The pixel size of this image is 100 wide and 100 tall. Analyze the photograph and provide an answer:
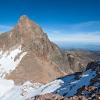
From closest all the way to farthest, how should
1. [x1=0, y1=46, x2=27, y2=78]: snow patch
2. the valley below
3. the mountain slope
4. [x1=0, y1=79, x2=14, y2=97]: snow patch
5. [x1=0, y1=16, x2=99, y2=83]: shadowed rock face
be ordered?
the mountain slope < the valley below < [x1=0, y1=79, x2=14, y2=97]: snow patch < [x1=0, y1=16, x2=99, y2=83]: shadowed rock face < [x1=0, y1=46, x2=27, y2=78]: snow patch

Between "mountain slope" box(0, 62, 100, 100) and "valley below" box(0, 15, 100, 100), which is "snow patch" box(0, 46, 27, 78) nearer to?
"valley below" box(0, 15, 100, 100)

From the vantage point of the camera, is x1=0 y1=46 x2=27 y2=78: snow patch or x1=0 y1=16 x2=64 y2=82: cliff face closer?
x1=0 y1=16 x2=64 y2=82: cliff face

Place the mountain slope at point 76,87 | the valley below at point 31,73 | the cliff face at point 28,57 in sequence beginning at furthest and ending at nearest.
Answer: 1. the cliff face at point 28,57
2. the valley below at point 31,73
3. the mountain slope at point 76,87

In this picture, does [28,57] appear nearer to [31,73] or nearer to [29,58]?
[29,58]

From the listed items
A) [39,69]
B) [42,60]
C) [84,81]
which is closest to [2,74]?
[39,69]

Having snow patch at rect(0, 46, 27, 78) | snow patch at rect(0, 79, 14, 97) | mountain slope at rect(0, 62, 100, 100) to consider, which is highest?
snow patch at rect(0, 46, 27, 78)

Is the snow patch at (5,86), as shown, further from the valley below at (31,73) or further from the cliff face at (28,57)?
the cliff face at (28,57)

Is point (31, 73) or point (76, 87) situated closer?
point (76, 87)

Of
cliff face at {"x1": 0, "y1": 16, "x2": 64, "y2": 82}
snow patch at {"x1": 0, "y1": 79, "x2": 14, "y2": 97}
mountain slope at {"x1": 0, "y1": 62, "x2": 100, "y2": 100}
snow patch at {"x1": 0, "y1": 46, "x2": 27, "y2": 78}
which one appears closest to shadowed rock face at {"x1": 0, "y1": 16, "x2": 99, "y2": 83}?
cliff face at {"x1": 0, "y1": 16, "x2": 64, "y2": 82}

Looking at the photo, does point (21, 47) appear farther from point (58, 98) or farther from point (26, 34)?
point (58, 98)

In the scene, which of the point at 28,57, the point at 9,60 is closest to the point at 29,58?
the point at 28,57

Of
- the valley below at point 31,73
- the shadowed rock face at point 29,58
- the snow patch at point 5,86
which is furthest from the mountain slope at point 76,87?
the shadowed rock face at point 29,58
